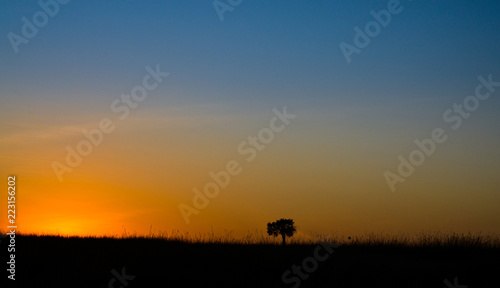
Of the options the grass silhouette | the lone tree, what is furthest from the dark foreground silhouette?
the lone tree

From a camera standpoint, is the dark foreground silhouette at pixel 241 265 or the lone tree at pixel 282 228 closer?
the dark foreground silhouette at pixel 241 265

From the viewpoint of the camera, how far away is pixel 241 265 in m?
13.9

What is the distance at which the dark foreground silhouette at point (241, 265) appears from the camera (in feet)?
40.2

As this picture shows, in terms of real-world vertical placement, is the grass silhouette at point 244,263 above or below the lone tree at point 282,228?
below

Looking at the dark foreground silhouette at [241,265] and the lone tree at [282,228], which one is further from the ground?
the lone tree at [282,228]

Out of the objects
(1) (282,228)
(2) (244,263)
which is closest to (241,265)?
(2) (244,263)

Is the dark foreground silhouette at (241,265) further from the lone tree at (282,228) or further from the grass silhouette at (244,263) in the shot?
the lone tree at (282,228)

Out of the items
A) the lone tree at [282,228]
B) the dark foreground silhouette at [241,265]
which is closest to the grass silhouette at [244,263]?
the dark foreground silhouette at [241,265]

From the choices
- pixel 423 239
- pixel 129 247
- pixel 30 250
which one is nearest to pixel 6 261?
pixel 30 250

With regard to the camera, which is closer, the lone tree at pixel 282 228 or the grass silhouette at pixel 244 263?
the grass silhouette at pixel 244 263

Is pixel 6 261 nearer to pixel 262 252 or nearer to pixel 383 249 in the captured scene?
pixel 262 252

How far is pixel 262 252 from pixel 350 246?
3895mm

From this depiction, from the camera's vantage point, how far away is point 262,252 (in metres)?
15.5

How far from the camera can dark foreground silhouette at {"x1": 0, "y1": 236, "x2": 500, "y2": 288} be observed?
12242 millimetres
